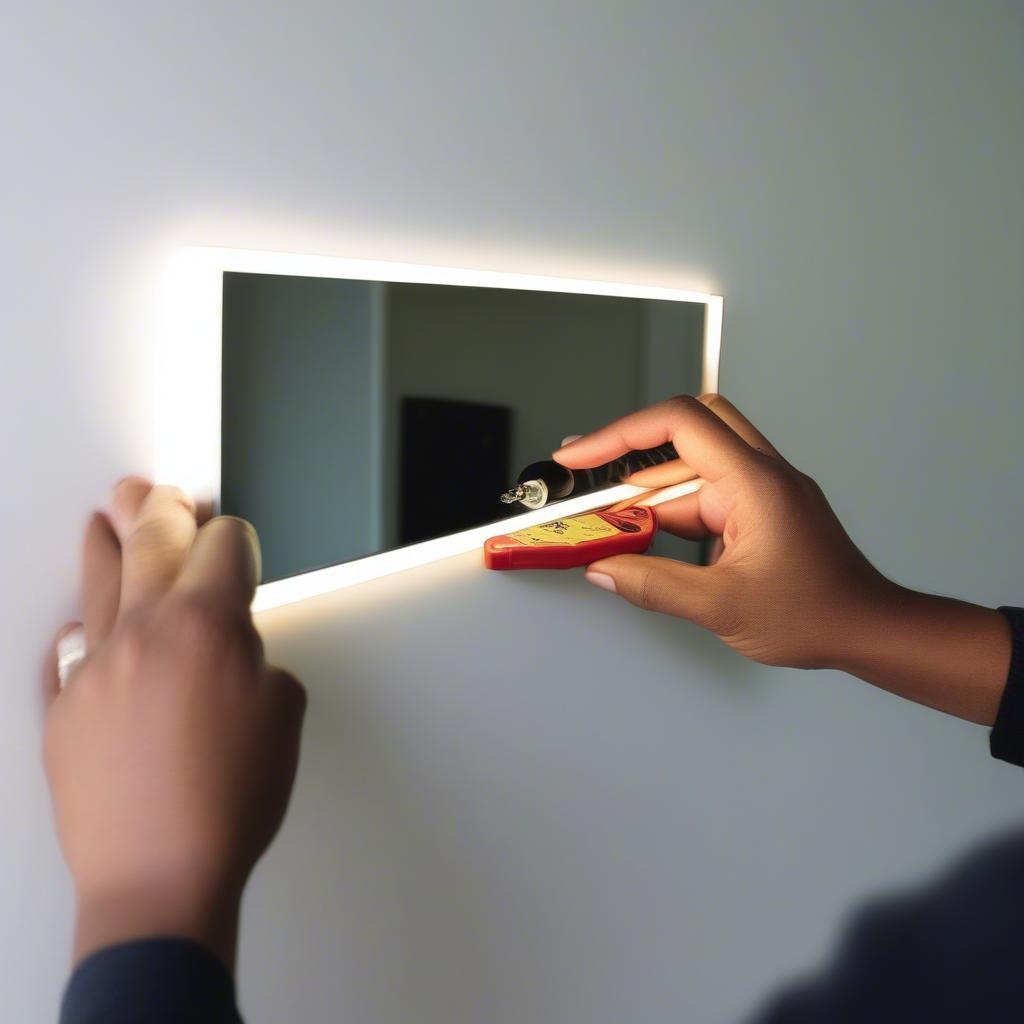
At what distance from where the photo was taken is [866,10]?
719 millimetres

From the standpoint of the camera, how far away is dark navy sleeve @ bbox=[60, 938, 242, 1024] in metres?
0.24

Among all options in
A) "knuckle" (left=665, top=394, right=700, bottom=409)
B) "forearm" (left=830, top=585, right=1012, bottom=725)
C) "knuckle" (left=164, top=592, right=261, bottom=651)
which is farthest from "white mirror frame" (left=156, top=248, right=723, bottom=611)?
"forearm" (left=830, top=585, right=1012, bottom=725)

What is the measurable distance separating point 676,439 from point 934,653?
0.24 metres

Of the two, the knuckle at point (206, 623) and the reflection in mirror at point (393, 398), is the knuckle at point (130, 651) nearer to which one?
the knuckle at point (206, 623)

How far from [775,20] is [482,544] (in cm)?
48

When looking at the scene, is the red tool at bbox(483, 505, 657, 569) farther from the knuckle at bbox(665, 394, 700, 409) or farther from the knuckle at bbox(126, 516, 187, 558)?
the knuckle at bbox(126, 516, 187, 558)

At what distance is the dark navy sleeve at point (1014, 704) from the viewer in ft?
1.94

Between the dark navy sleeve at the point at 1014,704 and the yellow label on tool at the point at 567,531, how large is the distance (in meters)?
0.31

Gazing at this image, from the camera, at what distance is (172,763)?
10.5 inches

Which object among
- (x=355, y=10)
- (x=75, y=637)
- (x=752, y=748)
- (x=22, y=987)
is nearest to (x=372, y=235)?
(x=355, y=10)

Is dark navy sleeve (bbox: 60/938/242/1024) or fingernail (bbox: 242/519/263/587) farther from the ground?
fingernail (bbox: 242/519/263/587)

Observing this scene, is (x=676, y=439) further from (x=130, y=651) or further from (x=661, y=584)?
(x=130, y=651)

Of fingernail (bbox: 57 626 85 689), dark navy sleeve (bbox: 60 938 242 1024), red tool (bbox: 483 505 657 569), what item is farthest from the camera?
red tool (bbox: 483 505 657 569)

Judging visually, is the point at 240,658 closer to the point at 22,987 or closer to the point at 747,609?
the point at 22,987
